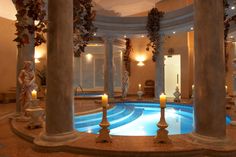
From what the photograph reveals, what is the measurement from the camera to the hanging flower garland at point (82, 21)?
4262 mm

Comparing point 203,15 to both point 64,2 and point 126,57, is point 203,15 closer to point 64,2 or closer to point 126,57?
point 64,2

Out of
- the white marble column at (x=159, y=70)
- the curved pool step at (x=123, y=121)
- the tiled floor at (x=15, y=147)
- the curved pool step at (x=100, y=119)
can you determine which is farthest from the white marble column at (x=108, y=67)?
the tiled floor at (x=15, y=147)

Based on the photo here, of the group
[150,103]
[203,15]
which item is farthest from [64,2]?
[150,103]

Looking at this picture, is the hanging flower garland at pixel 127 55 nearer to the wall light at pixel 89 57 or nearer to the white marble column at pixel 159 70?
the wall light at pixel 89 57

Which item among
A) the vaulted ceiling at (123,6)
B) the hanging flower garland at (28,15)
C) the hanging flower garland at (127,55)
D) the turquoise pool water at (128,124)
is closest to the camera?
the hanging flower garland at (28,15)

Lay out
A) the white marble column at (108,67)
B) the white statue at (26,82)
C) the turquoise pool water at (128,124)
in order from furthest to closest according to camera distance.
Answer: the white marble column at (108,67), the turquoise pool water at (128,124), the white statue at (26,82)

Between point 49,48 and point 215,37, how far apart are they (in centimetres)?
293

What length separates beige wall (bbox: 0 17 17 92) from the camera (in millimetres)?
11133

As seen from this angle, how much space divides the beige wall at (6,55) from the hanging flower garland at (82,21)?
8639 millimetres

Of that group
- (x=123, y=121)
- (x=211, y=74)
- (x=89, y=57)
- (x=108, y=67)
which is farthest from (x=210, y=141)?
(x=89, y=57)

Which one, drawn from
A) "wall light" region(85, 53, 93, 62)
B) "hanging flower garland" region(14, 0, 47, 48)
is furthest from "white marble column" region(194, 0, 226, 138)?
"wall light" region(85, 53, 93, 62)

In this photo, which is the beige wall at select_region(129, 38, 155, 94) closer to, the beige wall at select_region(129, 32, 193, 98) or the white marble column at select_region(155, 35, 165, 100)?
the beige wall at select_region(129, 32, 193, 98)

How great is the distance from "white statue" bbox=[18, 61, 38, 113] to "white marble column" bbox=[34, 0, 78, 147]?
220 cm

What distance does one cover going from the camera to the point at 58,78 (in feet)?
11.6
